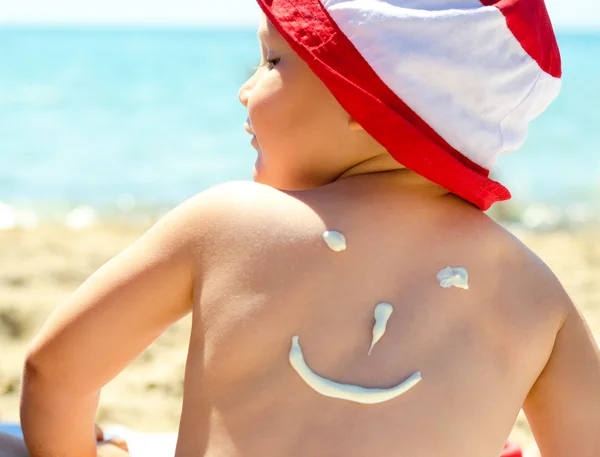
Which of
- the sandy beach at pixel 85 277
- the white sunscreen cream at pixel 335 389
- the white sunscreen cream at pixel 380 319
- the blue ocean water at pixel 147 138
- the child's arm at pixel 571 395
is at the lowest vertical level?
the blue ocean water at pixel 147 138

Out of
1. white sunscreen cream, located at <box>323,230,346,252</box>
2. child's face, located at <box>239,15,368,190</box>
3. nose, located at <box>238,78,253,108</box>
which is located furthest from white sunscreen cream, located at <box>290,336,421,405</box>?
nose, located at <box>238,78,253,108</box>

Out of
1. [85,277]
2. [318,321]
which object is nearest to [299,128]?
[318,321]

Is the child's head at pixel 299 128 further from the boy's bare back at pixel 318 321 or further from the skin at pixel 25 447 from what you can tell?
the skin at pixel 25 447

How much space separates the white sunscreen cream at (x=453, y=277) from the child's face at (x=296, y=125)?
217mm

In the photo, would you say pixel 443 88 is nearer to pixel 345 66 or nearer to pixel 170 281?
pixel 345 66

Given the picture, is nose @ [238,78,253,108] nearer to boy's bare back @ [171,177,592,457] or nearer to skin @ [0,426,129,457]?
boy's bare back @ [171,177,592,457]

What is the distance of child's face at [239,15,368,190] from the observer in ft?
4.38

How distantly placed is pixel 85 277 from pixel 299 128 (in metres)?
2.89

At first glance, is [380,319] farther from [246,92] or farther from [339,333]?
[246,92]

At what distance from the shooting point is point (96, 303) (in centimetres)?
127

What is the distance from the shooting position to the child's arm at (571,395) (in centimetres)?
137

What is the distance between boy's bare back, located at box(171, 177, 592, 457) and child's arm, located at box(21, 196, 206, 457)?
0.04 m

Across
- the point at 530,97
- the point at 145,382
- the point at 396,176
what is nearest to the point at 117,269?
the point at 396,176

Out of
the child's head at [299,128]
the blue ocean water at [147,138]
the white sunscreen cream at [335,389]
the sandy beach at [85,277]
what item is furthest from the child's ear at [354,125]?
the blue ocean water at [147,138]
